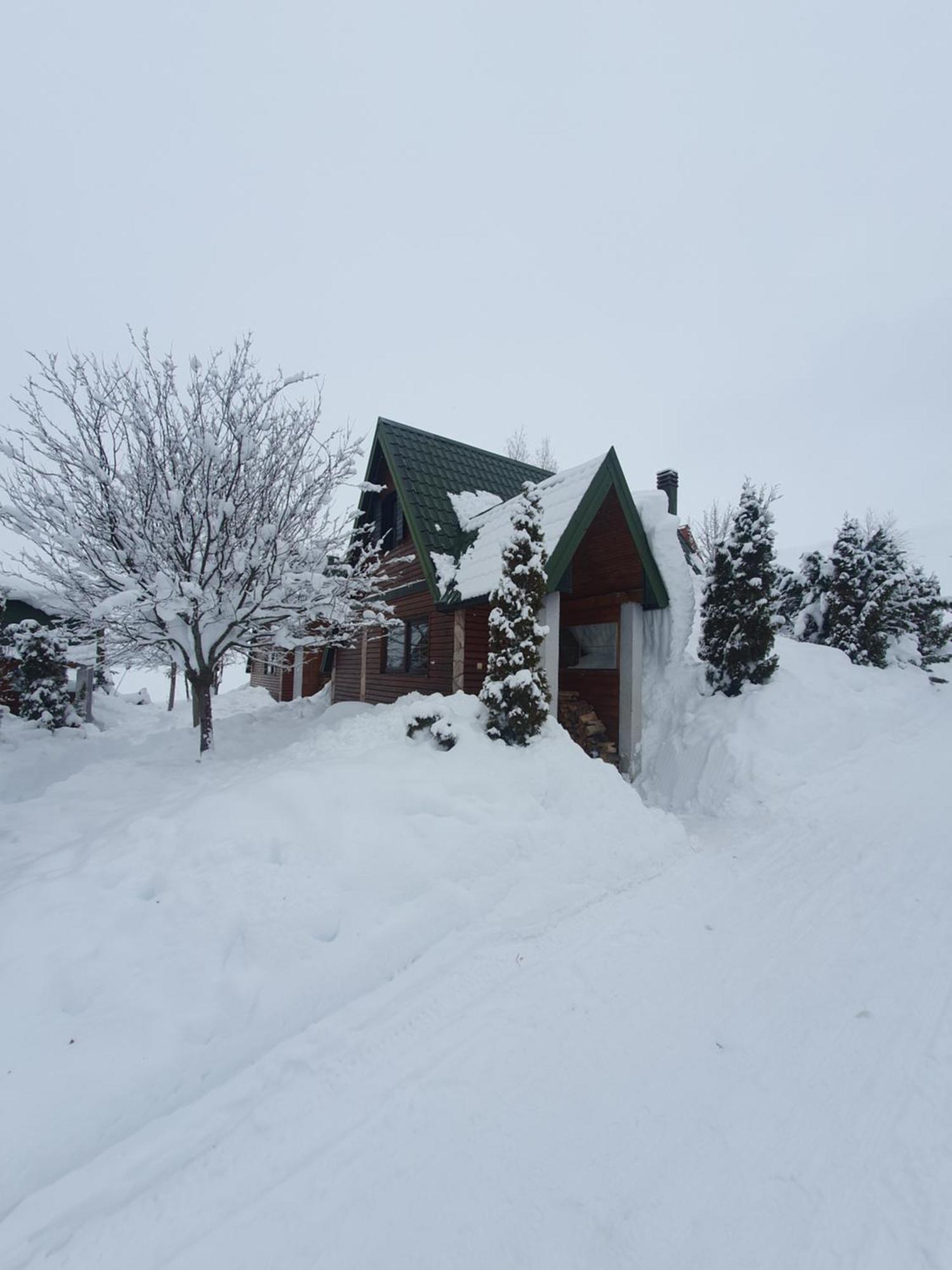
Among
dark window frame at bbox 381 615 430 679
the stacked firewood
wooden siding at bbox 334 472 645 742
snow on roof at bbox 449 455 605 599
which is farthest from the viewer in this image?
dark window frame at bbox 381 615 430 679

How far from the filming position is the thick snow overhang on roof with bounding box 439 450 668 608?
8.63 meters

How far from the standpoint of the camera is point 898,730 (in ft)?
33.8

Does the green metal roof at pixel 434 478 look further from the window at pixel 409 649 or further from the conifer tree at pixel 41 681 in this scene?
the conifer tree at pixel 41 681

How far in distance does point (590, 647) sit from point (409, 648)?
13.3 ft

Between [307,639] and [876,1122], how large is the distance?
908 cm

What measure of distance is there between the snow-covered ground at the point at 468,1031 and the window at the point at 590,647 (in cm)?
481

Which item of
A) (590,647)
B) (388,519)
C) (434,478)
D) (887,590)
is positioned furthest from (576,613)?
(887,590)

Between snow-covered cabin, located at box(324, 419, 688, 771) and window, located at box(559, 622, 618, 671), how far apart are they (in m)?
0.03

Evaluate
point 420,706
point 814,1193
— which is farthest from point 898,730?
point 814,1193

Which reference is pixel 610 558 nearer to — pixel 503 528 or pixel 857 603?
pixel 503 528

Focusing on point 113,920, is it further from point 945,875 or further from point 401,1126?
point 945,875

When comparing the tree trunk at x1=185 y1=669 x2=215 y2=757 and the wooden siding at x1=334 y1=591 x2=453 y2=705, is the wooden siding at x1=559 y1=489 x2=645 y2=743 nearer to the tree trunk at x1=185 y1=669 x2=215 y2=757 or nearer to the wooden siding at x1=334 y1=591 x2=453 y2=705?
the wooden siding at x1=334 y1=591 x2=453 y2=705

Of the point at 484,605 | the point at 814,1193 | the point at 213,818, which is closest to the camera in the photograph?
the point at 814,1193

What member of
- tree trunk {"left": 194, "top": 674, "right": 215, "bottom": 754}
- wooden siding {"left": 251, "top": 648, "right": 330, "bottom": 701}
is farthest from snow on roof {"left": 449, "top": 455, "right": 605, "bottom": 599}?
wooden siding {"left": 251, "top": 648, "right": 330, "bottom": 701}
